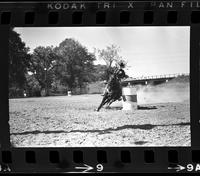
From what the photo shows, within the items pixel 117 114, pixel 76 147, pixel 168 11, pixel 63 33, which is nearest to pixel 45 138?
pixel 76 147

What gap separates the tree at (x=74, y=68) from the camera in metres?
8.34

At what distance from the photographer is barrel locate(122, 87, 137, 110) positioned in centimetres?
827

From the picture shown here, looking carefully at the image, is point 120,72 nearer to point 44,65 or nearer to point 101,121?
point 101,121

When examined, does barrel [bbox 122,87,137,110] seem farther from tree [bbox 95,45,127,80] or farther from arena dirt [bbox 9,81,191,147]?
tree [bbox 95,45,127,80]

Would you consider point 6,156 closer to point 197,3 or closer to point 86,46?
point 86,46

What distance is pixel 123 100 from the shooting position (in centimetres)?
837

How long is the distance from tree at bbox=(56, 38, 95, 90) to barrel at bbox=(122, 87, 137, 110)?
0.72m

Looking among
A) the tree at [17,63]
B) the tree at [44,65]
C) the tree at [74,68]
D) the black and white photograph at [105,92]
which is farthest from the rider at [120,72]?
the tree at [17,63]

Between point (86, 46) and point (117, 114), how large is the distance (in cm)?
131

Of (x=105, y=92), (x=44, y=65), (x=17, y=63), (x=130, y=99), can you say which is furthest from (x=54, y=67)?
(x=130, y=99)

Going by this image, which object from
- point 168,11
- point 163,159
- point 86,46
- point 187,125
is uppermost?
point 168,11

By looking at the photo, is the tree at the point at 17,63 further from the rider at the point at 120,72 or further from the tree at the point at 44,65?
the rider at the point at 120,72

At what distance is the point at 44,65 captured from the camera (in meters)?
8.49

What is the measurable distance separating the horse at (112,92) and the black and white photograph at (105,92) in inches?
0.7
